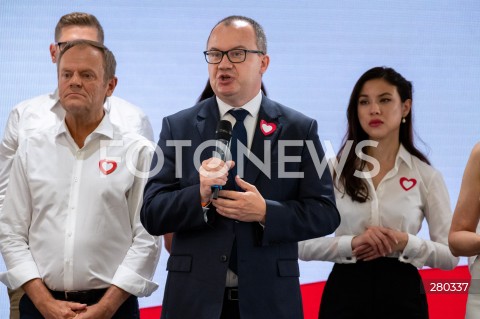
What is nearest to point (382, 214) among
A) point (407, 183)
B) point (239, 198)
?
point (407, 183)

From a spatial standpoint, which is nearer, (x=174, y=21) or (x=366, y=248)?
(x=366, y=248)

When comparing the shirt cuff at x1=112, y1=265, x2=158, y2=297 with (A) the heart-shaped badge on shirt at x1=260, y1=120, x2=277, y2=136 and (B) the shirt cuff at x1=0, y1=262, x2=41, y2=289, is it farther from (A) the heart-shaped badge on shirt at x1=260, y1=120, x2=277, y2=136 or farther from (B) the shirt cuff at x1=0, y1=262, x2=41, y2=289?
(A) the heart-shaped badge on shirt at x1=260, y1=120, x2=277, y2=136

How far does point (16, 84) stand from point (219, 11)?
1.25 metres

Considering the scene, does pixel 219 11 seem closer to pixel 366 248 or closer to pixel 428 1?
pixel 428 1

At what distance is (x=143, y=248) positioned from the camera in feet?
10.5

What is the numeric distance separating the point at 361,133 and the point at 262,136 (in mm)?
921

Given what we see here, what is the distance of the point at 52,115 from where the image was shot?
3842 mm

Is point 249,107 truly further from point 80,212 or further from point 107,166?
point 80,212

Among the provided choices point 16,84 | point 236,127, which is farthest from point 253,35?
point 16,84

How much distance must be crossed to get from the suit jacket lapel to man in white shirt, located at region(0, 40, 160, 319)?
58 cm

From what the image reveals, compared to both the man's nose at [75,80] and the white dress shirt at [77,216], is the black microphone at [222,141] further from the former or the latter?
the man's nose at [75,80]

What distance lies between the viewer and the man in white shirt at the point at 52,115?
3.74 meters

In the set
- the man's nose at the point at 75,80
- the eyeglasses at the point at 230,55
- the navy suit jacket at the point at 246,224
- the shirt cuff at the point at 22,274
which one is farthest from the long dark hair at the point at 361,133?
the shirt cuff at the point at 22,274

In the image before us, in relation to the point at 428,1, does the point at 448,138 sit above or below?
below
